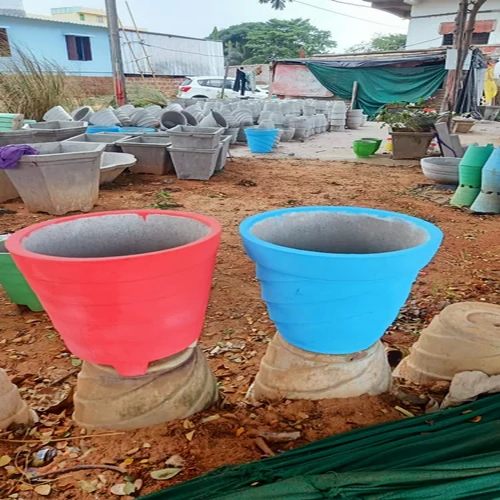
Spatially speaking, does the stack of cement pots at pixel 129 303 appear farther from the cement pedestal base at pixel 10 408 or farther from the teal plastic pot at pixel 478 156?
the teal plastic pot at pixel 478 156

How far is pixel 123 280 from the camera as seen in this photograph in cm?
117

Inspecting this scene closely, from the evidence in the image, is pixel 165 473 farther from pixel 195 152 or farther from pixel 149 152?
pixel 149 152

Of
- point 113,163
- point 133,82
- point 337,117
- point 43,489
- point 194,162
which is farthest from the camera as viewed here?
point 133,82

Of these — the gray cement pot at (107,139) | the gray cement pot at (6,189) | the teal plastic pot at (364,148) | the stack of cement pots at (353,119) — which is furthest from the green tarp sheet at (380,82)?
the gray cement pot at (6,189)

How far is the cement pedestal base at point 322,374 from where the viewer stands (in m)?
1.52

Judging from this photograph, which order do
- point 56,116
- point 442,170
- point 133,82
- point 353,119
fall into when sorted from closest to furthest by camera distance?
point 442,170
point 56,116
point 353,119
point 133,82

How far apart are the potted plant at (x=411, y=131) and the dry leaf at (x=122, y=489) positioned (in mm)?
7739

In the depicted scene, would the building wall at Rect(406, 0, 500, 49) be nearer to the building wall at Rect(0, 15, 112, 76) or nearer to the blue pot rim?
the building wall at Rect(0, 15, 112, 76)

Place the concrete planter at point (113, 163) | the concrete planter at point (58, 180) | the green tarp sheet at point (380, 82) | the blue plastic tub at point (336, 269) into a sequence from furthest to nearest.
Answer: the green tarp sheet at point (380, 82) < the concrete planter at point (113, 163) < the concrete planter at point (58, 180) < the blue plastic tub at point (336, 269)

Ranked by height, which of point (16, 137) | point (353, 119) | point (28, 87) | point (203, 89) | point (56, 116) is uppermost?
point (28, 87)

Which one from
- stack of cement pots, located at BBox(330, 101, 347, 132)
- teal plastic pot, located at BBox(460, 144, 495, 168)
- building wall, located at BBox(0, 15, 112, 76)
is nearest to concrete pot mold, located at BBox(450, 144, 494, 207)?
teal plastic pot, located at BBox(460, 144, 495, 168)

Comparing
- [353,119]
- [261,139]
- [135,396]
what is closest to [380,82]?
[353,119]

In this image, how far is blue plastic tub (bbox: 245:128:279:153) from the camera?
8587 millimetres

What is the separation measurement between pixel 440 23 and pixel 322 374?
22.0 m
